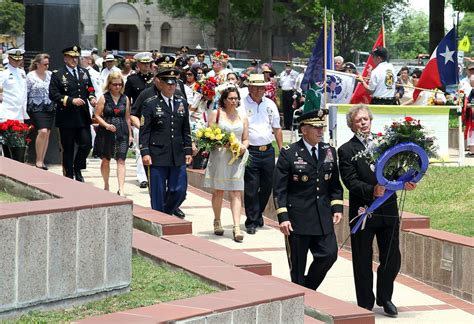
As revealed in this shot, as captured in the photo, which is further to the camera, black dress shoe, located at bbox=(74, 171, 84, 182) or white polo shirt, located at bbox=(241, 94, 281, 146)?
black dress shoe, located at bbox=(74, 171, 84, 182)

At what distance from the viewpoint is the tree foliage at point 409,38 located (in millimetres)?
67812

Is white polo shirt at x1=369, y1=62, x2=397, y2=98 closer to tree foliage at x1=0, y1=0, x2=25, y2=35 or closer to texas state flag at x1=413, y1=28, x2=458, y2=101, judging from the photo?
texas state flag at x1=413, y1=28, x2=458, y2=101

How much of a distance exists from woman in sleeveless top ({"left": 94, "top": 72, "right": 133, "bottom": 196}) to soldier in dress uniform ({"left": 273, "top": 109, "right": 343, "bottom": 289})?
578 centimetres

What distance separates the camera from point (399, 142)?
10.3m

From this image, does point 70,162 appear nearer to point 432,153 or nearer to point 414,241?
point 414,241

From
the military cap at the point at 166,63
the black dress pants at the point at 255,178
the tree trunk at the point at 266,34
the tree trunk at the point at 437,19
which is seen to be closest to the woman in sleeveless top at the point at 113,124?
the military cap at the point at 166,63

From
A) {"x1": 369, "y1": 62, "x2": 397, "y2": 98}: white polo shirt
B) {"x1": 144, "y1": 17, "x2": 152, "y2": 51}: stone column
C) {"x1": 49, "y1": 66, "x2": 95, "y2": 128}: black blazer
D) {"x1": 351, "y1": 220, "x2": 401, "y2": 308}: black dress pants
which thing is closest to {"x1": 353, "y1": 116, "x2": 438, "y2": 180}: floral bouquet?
{"x1": 351, "y1": 220, "x2": 401, "y2": 308}: black dress pants

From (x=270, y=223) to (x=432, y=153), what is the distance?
5.52m

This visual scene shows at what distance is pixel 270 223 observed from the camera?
1584 cm

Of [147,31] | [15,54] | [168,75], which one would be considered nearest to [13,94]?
[15,54]

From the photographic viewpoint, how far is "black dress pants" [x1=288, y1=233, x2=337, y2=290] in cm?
1046

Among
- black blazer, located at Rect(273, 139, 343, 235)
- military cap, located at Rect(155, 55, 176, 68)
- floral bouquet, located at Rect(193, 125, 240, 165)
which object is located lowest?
black blazer, located at Rect(273, 139, 343, 235)

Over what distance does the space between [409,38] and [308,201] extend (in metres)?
86.1

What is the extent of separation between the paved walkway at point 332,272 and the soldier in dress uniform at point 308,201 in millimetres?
769
